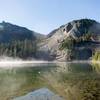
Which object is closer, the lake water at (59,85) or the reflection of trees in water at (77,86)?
the reflection of trees in water at (77,86)

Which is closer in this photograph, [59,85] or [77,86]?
[77,86]

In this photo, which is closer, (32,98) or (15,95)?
(32,98)

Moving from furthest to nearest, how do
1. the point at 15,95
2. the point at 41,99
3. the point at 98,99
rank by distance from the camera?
the point at 15,95 → the point at 41,99 → the point at 98,99

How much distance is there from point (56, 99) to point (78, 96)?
12.0 ft

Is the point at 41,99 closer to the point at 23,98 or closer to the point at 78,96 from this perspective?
the point at 23,98

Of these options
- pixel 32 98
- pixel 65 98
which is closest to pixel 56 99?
pixel 65 98

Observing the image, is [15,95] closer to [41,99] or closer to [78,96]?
[41,99]

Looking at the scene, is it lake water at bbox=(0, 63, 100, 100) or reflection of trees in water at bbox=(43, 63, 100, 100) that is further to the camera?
lake water at bbox=(0, 63, 100, 100)

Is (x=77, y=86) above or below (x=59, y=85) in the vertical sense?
above

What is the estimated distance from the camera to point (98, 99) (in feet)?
119

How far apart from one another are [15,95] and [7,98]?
3.39m

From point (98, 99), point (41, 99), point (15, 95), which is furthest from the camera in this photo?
point (15, 95)

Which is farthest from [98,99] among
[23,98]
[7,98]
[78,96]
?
[7,98]

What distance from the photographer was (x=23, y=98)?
133 ft
